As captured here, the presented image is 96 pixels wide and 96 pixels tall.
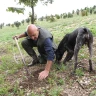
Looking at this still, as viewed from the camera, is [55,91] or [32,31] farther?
[32,31]

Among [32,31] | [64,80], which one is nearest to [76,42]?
[64,80]

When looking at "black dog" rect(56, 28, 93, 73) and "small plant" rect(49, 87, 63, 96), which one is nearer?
"small plant" rect(49, 87, 63, 96)

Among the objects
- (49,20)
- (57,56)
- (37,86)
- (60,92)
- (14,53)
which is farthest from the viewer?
(49,20)

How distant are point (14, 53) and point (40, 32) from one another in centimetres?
326

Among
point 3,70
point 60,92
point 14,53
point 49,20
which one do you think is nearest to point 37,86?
point 60,92

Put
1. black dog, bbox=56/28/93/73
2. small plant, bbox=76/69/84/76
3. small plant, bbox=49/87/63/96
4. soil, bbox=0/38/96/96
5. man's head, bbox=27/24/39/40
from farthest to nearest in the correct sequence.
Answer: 1. small plant, bbox=76/69/84/76
2. man's head, bbox=27/24/39/40
3. black dog, bbox=56/28/93/73
4. soil, bbox=0/38/96/96
5. small plant, bbox=49/87/63/96

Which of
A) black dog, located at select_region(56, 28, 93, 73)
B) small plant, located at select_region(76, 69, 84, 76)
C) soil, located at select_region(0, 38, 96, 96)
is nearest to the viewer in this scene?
soil, located at select_region(0, 38, 96, 96)

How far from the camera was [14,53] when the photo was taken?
9.02m

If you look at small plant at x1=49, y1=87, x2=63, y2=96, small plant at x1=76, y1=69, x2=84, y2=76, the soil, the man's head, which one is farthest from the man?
small plant at x1=76, y1=69, x2=84, y2=76

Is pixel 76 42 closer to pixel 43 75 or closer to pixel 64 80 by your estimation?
pixel 64 80

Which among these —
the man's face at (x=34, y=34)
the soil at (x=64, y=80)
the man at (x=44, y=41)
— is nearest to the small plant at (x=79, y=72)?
the soil at (x=64, y=80)

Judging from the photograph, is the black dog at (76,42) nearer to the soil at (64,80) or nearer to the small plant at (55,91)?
the soil at (64,80)

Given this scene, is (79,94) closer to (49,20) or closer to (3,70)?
(3,70)

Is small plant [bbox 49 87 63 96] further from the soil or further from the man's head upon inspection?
the man's head
